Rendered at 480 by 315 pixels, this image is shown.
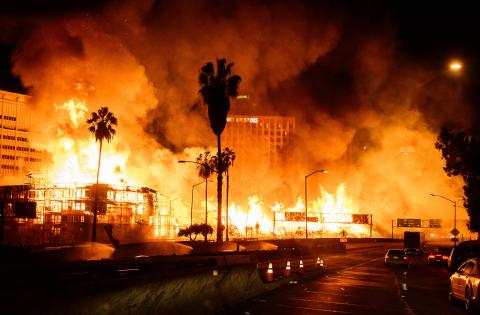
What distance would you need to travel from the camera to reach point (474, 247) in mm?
30922

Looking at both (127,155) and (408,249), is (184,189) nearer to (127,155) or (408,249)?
(127,155)

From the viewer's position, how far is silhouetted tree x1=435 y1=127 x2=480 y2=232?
139 feet

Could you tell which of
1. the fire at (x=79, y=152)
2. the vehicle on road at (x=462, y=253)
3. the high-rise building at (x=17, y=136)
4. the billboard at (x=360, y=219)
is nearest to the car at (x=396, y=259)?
the vehicle on road at (x=462, y=253)

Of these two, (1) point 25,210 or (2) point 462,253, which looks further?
(1) point 25,210

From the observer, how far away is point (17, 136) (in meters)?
121

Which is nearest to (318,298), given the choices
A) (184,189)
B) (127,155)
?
(127,155)

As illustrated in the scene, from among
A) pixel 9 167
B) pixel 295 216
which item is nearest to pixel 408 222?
pixel 295 216

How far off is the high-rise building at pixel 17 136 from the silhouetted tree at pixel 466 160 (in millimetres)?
93795

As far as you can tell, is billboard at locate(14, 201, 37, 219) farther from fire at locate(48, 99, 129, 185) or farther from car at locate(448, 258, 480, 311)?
fire at locate(48, 99, 129, 185)

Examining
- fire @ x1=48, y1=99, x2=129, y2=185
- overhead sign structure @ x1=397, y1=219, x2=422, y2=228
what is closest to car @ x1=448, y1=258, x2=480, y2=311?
fire @ x1=48, y1=99, x2=129, y2=185

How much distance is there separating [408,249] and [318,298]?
168ft

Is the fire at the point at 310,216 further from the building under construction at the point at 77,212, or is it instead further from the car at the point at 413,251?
the car at the point at 413,251

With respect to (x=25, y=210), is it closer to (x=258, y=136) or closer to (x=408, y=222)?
(x=408, y=222)

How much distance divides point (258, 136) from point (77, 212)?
111321 millimetres
